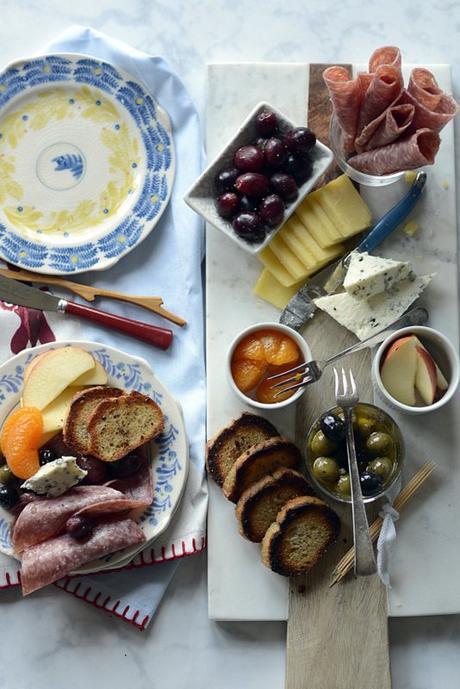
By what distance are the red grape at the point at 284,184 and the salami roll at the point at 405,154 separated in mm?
170

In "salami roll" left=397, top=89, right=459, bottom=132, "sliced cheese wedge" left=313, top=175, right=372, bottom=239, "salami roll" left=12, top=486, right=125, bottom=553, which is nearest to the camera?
"salami roll" left=397, top=89, right=459, bottom=132

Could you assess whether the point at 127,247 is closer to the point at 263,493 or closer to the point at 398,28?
the point at 263,493

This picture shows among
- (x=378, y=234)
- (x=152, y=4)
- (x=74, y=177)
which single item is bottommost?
(x=378, y=234)

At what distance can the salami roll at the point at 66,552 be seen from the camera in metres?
1.88

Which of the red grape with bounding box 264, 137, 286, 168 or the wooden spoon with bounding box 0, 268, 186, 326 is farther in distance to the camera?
the wooden spoon with bounding box 0, 268, 186, 326

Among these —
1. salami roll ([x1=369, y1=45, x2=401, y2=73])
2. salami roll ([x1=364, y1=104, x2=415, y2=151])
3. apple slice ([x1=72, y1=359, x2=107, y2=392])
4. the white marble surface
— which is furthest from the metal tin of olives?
salami roll ([x1=369, y1=45, x2=401, y2=73])

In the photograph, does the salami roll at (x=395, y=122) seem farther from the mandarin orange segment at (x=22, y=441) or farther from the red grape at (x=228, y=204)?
the mandarin orange segment at (x=22, y=441)

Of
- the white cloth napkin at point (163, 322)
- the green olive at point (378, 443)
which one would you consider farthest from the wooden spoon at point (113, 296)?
the green olive at point (378, 443)

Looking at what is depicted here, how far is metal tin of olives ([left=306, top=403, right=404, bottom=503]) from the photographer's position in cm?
189

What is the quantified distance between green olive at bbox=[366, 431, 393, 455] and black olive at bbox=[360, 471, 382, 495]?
6cm

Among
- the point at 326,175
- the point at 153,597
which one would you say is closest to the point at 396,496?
the point at 153,597

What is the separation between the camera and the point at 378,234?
2.03 metres

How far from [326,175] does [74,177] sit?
0.65 meters

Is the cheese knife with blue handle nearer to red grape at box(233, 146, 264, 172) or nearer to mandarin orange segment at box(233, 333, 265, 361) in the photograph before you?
mandarin orange segment at box(233, 333, 265, 361)
